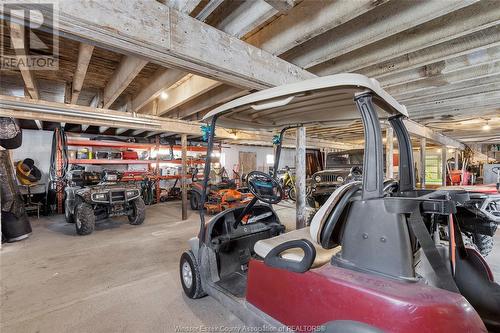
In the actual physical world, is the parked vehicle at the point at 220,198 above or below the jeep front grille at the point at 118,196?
below

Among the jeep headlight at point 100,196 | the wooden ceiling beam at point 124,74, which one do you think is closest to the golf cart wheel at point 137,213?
the jeep headlight at point 100,196

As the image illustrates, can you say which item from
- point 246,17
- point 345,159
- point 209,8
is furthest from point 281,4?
point 345,159

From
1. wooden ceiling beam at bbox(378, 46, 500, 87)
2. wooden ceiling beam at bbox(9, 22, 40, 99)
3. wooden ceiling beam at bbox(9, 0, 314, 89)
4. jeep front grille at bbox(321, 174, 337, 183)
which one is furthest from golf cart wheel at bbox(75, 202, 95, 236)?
wooden ceiling beam at bbox(378, 46, 500, 87)

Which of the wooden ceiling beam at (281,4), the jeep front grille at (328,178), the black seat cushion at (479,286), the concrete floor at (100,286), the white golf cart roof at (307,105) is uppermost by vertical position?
the wooden ceiling beam at (281,4)

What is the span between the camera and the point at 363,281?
3.77ft

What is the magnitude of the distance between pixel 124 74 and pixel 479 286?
13.4ft

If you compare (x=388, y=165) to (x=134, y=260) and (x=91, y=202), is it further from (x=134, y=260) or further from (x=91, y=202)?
(x=91, y=202)

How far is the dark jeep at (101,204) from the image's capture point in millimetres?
4969

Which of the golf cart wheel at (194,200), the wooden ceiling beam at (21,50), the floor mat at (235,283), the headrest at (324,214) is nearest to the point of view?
the headrest at (324,214)

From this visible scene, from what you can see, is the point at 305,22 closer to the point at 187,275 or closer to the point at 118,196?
the point at 187,275

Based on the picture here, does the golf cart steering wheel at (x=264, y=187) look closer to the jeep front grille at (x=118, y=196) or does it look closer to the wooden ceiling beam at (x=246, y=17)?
the wooden ceiling beam at (x=246, y=17)

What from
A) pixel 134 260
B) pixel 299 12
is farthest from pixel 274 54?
pixel 134 260

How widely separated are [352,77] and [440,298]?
1027 millimetres

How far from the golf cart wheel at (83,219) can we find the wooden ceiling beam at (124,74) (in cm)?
240
